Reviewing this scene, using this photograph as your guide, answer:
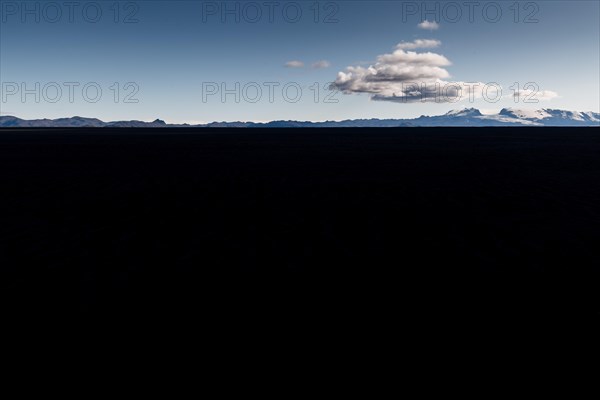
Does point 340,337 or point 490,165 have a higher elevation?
point 490,165

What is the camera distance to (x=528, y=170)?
22875mm

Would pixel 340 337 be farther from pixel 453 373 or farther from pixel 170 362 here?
pixel 170 362

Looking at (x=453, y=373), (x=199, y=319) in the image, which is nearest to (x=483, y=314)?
(x=453, y=373)

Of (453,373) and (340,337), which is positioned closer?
(453,373)

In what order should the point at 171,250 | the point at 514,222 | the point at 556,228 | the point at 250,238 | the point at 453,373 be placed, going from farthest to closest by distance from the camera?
the point at 514,222 < the point at 556,228 < the point at 250,238 < the point at 171,250 < the point at 453,373

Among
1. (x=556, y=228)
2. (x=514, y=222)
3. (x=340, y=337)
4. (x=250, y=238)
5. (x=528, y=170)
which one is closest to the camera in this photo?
(x=340, y=337)

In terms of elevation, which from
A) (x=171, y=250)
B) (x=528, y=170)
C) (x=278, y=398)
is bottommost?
(x=278, y=398)

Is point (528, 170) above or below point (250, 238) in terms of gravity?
above

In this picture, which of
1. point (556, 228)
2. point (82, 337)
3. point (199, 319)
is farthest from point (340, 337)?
point (556, 228)

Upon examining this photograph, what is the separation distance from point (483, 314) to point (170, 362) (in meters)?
4.17

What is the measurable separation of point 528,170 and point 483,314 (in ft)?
65.9

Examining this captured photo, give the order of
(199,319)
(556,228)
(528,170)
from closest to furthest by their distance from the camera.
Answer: (199,319)
(556,228)
(528,170)

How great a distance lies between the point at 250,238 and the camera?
9.62 m

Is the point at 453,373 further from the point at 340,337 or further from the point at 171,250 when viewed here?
the point at 171,250
